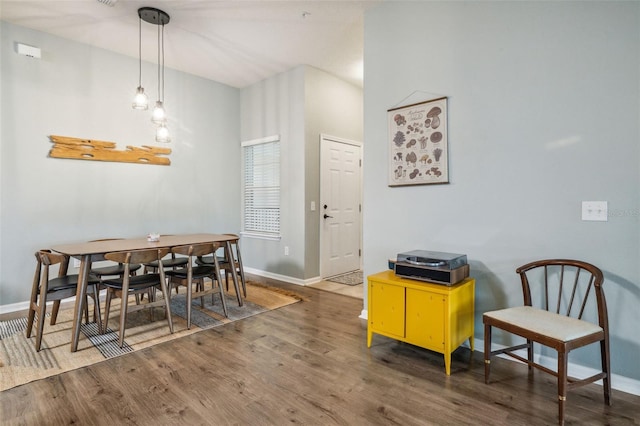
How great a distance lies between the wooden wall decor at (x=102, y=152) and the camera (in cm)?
374

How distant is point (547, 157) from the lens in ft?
7.39

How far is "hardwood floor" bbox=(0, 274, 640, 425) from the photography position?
179 cm

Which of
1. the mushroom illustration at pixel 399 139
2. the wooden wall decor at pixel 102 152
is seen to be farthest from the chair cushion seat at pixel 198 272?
the mushroom illustration at pixel 399 139

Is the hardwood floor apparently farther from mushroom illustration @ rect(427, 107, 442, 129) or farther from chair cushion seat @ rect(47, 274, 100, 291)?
mushroom illustration @ rect(427, 107, 442, 129)

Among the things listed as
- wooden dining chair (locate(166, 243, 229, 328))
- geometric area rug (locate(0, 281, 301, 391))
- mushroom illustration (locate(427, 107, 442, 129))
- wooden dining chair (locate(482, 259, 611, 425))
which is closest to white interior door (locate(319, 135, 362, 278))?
geometric area rug (locate(0, 281, 301, 391))

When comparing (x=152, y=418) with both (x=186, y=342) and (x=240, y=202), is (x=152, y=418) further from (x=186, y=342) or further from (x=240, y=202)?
(x=240, y=202)

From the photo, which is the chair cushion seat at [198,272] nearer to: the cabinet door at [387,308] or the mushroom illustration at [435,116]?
the cabinet door at [387,308]

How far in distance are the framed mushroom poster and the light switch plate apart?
0.91m

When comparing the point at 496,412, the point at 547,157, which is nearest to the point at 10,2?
the point at 547,157

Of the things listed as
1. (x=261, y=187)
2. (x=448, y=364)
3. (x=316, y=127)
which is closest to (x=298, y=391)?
(x=448, y=364)

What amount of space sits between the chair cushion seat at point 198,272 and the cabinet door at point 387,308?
1.70 meters

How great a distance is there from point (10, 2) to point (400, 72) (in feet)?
11.8

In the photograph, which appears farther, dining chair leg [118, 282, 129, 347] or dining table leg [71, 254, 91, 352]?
dining chair leg [118, 282, 129, 347]

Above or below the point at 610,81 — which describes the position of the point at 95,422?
below
